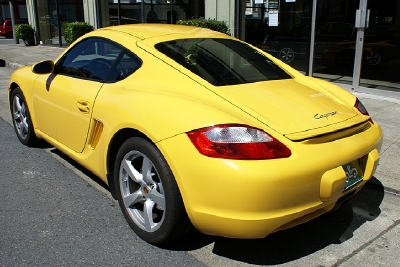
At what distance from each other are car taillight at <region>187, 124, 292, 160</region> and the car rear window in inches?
24.3

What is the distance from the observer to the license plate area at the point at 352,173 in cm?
261

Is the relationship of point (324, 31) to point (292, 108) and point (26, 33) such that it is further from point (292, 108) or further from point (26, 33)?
point (26, 33)

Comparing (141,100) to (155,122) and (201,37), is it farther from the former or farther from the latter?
(201,37)

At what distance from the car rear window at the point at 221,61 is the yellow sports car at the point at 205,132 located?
1cm

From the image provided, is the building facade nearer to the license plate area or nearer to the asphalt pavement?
the asphalt pavement

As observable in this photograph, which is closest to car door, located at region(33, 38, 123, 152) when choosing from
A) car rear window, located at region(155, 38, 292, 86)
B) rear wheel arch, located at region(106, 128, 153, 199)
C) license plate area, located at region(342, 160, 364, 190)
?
rear wheel arch, located at region(106, 128, 153, 199)

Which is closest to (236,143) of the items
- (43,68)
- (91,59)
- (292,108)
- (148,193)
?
(292,108)

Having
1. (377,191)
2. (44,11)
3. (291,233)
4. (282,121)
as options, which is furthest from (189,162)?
(44,11)

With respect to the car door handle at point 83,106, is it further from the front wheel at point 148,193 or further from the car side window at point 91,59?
the front wheel at point 148,193

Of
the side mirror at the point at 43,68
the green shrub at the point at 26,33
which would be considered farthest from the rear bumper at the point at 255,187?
the green shrub at the point at 26,33

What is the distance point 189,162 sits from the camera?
7.86 ft

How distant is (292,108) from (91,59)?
1.97 metres

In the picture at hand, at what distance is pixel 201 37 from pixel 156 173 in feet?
4.81

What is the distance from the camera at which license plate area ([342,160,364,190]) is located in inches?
103
